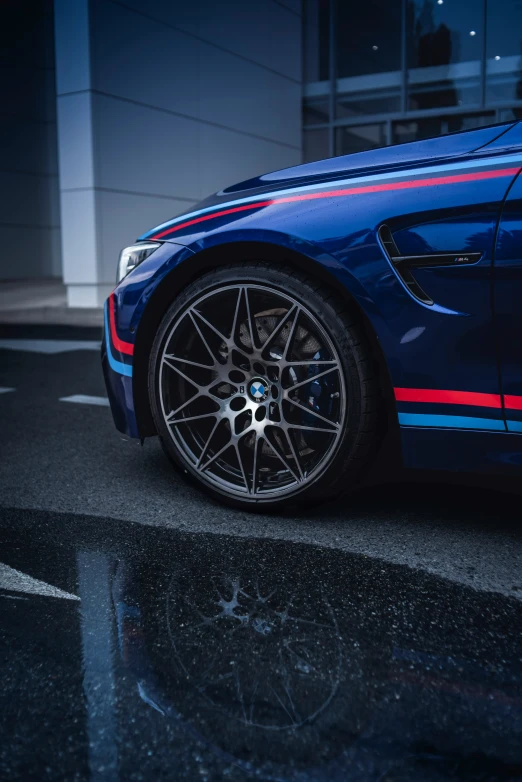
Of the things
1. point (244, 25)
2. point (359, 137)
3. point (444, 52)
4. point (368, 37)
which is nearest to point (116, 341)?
point (244, 25)

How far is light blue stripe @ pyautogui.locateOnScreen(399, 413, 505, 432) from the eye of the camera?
2.34 meters

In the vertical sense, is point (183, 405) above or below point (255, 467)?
above

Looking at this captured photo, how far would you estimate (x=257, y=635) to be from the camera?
187 cm

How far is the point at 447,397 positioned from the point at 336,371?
0.37 meters

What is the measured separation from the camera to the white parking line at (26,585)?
212 centimetres

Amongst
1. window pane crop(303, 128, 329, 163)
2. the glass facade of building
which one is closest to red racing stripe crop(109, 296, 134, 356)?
the glass facade of building

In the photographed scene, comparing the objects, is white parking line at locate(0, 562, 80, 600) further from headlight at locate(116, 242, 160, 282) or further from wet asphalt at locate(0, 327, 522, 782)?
headlight at locate(116, 242, 160, 282)

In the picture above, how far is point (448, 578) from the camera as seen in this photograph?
2.23 m

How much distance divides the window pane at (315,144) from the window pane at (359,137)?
27 cm

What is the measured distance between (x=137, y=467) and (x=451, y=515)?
1396 millimetres

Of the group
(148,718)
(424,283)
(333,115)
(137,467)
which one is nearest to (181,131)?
(333,115)

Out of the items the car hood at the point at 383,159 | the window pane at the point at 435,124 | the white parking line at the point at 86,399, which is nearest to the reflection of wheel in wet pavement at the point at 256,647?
the car hood at the point at 383,159

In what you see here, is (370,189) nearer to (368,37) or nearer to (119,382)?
(119,382)

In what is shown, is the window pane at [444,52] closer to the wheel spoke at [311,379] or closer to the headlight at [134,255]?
the headlight at [134,255]
